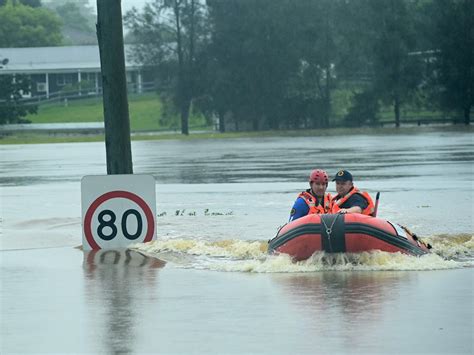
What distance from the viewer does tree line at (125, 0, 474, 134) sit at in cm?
9031

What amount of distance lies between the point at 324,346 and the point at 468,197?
16.2 m

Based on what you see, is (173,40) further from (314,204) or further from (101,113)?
(314,204)

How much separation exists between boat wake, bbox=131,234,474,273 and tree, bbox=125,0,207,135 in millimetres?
76308

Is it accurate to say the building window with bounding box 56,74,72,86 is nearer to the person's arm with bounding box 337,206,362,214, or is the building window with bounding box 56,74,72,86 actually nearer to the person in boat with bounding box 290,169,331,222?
the person in boat with bounding box 290,169,331,222

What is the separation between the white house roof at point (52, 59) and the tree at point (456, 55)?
48.3 m

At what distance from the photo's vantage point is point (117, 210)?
58.4ft

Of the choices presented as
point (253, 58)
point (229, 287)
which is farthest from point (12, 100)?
point (229, 287)

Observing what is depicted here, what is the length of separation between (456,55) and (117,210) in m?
72.1

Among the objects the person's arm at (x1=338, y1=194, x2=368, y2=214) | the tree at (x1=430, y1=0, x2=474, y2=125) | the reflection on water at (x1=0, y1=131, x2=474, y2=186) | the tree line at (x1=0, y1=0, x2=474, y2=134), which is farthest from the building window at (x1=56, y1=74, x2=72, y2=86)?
the person's arm at (x1=338, y1=194, x2=368, y2=214)

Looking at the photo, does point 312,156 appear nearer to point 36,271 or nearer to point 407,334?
point 36,271

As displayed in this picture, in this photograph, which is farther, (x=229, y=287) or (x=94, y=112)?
(x=94, y=112)

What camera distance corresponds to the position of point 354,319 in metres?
11.4

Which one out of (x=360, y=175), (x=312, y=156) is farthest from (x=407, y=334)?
(x=312, y=156)

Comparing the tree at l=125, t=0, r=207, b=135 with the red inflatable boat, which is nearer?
the red inflatable boat
